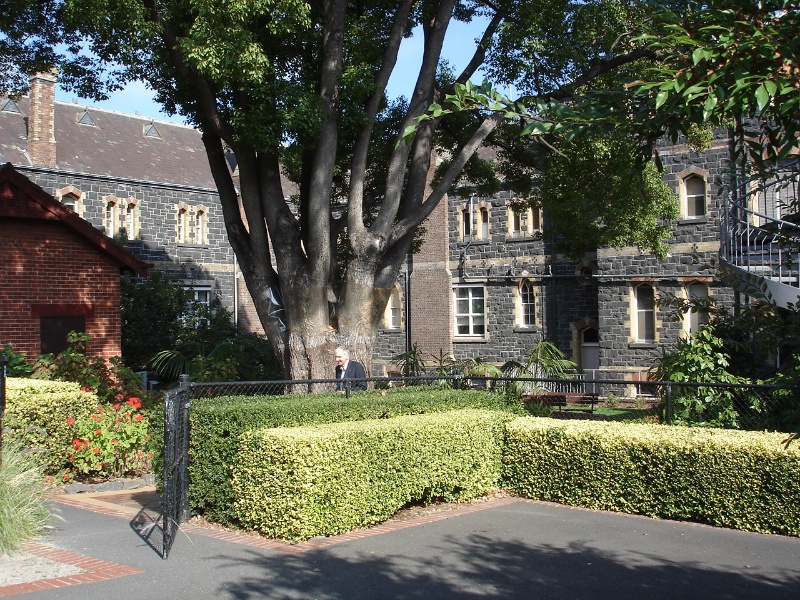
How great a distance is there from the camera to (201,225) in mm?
33812

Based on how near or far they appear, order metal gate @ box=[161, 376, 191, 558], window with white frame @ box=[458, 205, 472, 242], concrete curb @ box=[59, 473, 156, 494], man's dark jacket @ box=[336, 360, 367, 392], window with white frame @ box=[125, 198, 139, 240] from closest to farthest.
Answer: metal gate @ box=[161, 376, 191, 558] < concrete curb @ box=[59, 473, 156, 494] < man's dark jacket @ box=[336, 360, 367, 392] < window with white frame @ box=[125, 198, 139, 240] < window with white frame @ box=[458, 205, 472, 242]

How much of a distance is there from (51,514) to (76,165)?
75.7 feet

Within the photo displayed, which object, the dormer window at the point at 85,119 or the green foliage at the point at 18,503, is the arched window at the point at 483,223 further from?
the green foliage at the point at 18,503

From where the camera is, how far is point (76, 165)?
30156mm

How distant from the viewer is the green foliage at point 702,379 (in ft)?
38.0

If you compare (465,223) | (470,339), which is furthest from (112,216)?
(470,339)

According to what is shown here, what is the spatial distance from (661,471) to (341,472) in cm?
362

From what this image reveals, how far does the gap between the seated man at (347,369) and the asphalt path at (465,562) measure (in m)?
3.09

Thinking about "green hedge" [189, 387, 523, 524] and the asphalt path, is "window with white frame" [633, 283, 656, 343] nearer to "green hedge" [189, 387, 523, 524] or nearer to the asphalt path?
the asphalt path

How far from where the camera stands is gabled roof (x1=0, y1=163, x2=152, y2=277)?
15.8 m

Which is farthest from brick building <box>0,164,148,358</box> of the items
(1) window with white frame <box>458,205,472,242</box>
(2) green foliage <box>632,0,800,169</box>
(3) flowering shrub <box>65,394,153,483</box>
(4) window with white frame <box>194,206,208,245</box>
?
(1) window with white frame <box>458,205,472,242</box>

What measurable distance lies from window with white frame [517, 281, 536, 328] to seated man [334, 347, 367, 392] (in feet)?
58.7

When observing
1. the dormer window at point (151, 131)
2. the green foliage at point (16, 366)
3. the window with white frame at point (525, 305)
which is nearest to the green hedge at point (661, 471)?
the green foliage at point (16, 366)

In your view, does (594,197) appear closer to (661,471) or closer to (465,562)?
(661,471)
